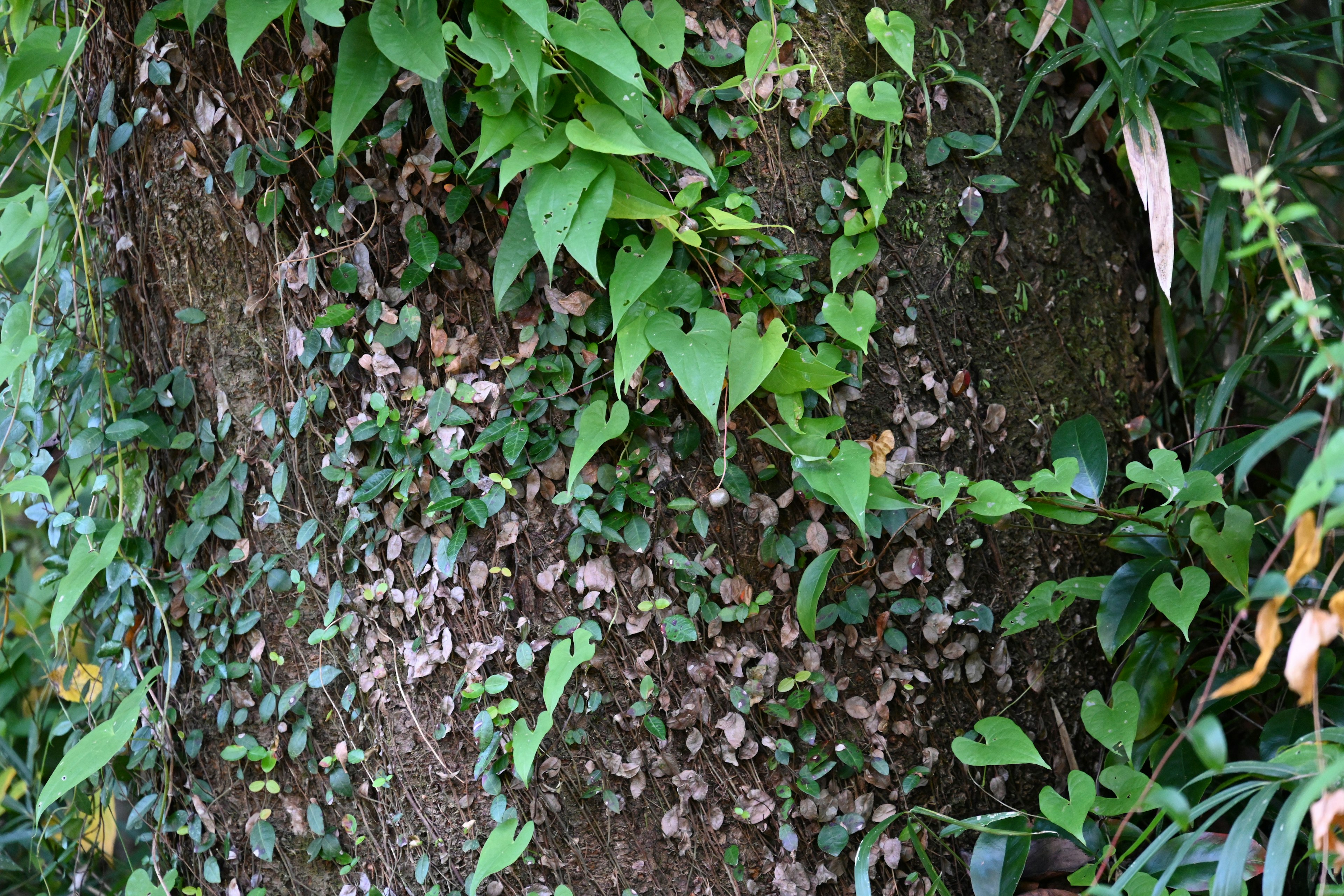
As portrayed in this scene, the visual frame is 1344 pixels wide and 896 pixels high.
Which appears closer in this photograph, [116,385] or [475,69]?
[475,69]

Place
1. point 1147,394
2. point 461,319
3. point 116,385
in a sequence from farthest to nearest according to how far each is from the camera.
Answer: point 1147,394 < point 116,385 < point 461,319

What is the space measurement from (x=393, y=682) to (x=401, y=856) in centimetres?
22

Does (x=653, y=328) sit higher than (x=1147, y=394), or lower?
higher

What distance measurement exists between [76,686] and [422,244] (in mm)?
952

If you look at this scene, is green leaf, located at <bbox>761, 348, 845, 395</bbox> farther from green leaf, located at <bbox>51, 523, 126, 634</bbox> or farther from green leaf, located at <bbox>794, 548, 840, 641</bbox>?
green leaf, located at <bbox>51, 523, 126, 634</bbox>

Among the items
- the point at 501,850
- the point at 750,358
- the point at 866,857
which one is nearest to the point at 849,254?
the point at 750,358

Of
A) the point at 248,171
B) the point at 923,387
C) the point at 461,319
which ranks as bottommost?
the point at 923,387

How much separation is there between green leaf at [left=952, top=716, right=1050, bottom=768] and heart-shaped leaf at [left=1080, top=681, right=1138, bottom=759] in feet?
0.27

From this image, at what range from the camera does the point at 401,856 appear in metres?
1.14

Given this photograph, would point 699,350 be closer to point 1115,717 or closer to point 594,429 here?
point 594,429

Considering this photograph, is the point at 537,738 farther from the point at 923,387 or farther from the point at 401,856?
the point at 923,387

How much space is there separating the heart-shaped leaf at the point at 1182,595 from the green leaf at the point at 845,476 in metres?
0.36

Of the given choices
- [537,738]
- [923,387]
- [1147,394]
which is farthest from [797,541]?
[1147,394]

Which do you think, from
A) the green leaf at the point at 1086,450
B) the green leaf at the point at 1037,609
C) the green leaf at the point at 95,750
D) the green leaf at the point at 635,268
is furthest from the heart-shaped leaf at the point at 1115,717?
the green leaf at the point at 95,750
